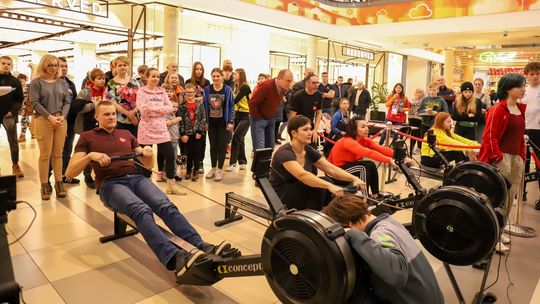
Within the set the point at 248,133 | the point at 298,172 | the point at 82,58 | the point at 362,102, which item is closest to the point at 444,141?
the point at 298,172

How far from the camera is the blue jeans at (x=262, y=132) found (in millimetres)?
5469

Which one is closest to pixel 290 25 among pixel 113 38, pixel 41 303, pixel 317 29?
pixel 317 29

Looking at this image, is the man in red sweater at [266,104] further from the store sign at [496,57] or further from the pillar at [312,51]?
the store sign at [496,57]

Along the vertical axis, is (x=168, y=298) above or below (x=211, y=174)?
below

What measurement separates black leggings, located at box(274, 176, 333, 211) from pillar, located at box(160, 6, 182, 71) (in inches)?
284

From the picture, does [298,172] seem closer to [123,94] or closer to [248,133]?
[123,94]

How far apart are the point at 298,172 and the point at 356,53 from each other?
14.1 m

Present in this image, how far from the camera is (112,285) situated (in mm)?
2678

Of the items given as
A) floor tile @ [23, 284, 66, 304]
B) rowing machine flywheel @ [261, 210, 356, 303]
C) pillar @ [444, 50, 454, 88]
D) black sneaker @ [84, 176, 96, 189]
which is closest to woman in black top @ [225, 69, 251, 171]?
black sneaker @ [84, 176, 96, 189]

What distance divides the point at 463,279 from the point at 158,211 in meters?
2.22

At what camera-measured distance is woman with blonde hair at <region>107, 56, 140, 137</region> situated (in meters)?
4.61

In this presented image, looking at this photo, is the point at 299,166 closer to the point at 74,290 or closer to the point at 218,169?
the point at 74,290

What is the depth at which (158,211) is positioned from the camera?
9.53 ft

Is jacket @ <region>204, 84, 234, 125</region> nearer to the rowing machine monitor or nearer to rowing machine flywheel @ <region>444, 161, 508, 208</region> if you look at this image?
rowing machine flywheel @ <region>444, 161, 508, 208</region>
